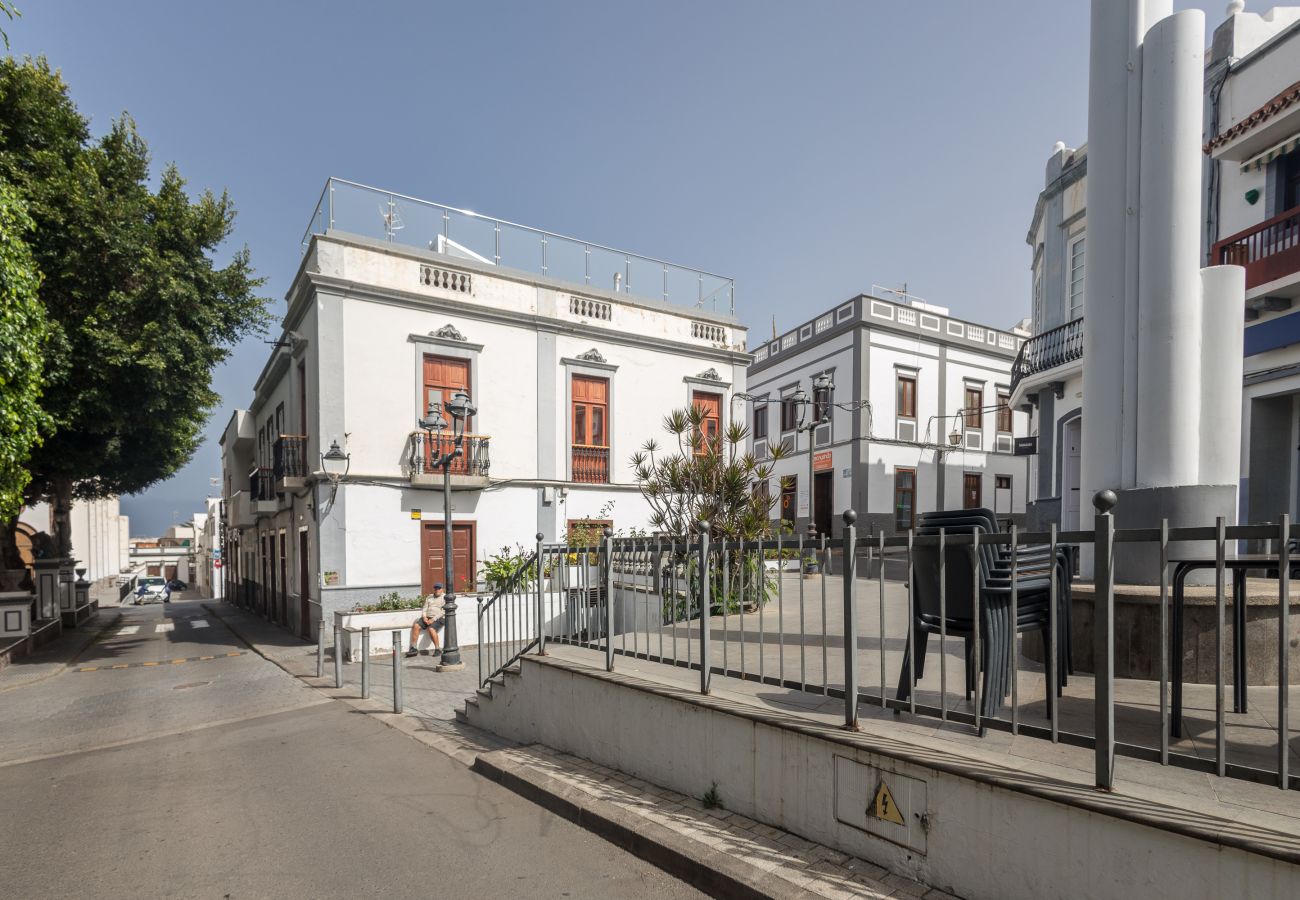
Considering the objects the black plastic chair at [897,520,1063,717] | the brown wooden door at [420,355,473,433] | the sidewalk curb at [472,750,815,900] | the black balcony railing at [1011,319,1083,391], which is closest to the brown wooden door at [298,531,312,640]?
the brown wooden door at [420,355,473,433]

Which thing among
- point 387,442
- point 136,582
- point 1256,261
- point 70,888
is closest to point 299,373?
point 387,442

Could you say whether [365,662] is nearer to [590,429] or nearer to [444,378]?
[444,378]

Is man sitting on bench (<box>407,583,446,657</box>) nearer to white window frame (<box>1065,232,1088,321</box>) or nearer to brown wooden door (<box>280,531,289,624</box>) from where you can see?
brown wooden door (<box>280,531,289,624</box>)

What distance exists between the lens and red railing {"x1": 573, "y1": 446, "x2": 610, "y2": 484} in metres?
17.1

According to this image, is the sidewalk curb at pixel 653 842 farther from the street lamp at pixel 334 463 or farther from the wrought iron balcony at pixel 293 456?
the wrought iron balcony at pixel 293 456

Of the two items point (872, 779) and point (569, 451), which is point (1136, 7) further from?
point (569, 451)

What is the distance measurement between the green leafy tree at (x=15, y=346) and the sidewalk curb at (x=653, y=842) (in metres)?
9.23

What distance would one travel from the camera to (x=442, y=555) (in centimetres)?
1520

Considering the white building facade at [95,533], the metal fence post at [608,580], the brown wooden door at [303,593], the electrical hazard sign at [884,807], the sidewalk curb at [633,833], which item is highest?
the metal fence post at [608,580]

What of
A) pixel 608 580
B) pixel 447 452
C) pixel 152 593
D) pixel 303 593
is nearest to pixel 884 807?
pixel 608 580

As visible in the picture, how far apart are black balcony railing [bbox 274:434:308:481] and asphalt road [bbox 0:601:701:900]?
7.09m

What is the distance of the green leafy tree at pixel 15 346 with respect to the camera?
9.01 meters

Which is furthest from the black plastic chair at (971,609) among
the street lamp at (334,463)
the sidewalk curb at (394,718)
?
the street lamp at (334,463)

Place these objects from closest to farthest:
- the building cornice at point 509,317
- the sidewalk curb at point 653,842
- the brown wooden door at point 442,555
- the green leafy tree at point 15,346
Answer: the sidewalk curb at point 653,842 < the green leafy tree at point 15,346 < the building cornice at point 509,317 < the brown wooden door at point 442,555
